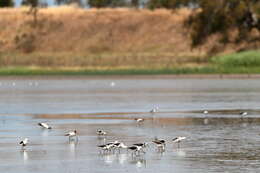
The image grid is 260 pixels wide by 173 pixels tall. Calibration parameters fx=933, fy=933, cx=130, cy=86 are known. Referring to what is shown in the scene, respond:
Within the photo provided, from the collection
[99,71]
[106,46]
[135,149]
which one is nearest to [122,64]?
[99,71]

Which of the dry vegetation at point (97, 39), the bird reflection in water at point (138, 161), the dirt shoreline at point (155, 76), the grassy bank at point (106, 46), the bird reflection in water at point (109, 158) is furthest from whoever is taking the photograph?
the dry vegetation at point (97, 39)

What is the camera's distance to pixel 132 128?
27406 millimetres

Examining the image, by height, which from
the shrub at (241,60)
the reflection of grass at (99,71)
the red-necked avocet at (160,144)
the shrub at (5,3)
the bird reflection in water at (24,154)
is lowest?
the bird reflection in water at (24,154)

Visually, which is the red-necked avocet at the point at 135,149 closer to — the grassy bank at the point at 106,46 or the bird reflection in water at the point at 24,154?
the bird reflection in water at the point at 24,154

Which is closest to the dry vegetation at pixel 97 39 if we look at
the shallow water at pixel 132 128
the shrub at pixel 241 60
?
the shrub at pixel 241 60

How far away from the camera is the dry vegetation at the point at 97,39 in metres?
77.5

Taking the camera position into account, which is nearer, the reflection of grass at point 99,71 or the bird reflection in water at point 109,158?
the bird reflection in water at point 109,158

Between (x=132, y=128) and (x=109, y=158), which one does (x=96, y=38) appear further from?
(x=109, y=158)

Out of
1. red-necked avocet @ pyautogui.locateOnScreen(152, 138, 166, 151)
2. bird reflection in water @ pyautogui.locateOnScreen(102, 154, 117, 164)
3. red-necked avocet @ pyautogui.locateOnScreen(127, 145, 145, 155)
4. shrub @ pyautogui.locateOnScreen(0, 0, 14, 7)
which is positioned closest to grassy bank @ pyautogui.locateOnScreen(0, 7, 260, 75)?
shrub @ pyautogui.locateOnScreen(0, 0, 14, 7)

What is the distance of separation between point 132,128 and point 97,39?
6181cm

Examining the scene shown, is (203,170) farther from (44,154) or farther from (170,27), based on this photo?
(170,27)

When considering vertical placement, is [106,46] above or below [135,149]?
above

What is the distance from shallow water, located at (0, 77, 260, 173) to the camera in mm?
19688

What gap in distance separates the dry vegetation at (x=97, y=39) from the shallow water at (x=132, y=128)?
2659 centimetres
